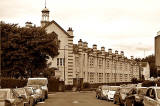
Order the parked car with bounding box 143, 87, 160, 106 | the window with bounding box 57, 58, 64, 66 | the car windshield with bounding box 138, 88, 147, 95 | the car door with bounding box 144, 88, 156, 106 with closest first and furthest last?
the parked car with bounding box 143, 87, 160, 106, the car door with bounding box 144, 88, 156, 106, the car windshield with bounding box 138, 88, 147, 95, the window with bounding box 57, 58, 64, 66

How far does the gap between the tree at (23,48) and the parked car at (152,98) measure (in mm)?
36181

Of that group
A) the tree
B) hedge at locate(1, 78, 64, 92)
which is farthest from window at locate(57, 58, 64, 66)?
the tree

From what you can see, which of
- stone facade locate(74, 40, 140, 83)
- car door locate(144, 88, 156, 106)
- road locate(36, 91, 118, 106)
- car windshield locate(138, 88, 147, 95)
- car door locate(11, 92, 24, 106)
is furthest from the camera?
stone facade locate(74, 40, 140, 83)

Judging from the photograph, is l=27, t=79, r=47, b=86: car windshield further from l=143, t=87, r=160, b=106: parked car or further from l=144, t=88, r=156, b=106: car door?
l=144, t=88, r=156, b=106: car door

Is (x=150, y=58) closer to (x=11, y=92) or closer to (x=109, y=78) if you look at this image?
(x=109, y=78)

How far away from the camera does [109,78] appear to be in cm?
8794

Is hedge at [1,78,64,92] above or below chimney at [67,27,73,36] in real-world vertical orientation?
below

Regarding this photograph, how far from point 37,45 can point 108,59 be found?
3561 cm

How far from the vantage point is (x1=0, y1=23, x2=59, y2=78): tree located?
52.7 meters

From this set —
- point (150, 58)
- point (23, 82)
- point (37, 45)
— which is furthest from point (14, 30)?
point (150, 58)

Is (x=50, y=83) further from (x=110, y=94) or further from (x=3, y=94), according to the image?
(x=3, y=94)

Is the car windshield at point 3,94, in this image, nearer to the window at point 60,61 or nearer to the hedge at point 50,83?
the hedge at point 50,83

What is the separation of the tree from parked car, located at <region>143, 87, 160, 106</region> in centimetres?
3618

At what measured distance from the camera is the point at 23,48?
5309cm
